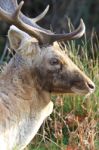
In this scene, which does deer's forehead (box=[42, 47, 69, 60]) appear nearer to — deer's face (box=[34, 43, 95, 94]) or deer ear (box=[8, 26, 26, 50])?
deer's face (box=[34, 43, 95, 94])

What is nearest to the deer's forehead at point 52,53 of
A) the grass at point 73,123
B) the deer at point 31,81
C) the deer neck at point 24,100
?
the deer at point 31,81

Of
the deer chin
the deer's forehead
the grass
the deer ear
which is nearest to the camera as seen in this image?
the deer chin

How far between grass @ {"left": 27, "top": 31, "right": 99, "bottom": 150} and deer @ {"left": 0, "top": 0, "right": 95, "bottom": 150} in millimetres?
622

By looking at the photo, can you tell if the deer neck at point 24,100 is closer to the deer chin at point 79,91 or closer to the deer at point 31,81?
the deer at point 31,81

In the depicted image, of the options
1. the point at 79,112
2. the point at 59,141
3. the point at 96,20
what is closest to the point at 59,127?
the point at 59,141

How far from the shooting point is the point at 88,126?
326 inches

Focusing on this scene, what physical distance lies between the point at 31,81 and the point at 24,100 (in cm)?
17

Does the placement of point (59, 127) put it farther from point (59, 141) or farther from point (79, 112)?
point (79, 112)

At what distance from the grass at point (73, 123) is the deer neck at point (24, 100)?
1.94 feet

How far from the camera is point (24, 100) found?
7.54 m

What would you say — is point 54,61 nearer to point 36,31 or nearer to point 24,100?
point 36,31

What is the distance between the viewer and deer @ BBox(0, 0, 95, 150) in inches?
293

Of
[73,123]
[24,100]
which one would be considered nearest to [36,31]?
[24,100]

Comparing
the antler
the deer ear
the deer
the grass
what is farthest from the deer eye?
the grass
